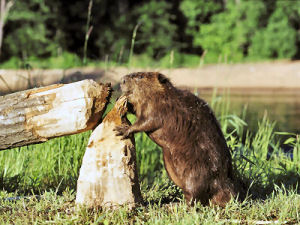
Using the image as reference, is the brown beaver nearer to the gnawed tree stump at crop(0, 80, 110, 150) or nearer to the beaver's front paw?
the beaver's front paw

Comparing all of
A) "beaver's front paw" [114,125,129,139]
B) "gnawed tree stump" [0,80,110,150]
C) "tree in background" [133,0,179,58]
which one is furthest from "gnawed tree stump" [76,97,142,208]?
"tree in background" [133,0,179,58]

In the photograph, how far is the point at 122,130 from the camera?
291 centimetres

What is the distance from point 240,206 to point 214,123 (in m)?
0.55

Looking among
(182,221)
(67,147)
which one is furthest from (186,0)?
(182,221)

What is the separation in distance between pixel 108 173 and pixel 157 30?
687 inches

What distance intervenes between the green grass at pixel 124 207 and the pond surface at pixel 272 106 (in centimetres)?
167

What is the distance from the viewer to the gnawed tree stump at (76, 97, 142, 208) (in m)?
2.89

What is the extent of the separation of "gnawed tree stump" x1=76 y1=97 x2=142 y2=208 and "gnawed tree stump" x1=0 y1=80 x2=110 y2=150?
14 centimetres

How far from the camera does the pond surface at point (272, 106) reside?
7793 millimetres

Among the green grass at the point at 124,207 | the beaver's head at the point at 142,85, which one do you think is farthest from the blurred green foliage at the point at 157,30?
the beaver's head at the point at 142,85

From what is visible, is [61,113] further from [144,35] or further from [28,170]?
[144,35]

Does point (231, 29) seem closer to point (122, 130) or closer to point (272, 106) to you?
point (272, 106)

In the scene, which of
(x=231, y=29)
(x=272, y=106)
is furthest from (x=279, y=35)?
(x=272, y=106)

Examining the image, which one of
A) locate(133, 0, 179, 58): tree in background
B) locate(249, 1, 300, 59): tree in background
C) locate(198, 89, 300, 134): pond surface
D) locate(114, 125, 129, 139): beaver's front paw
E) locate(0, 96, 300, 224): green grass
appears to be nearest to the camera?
locate(0, 96, 300, 224): green grass
